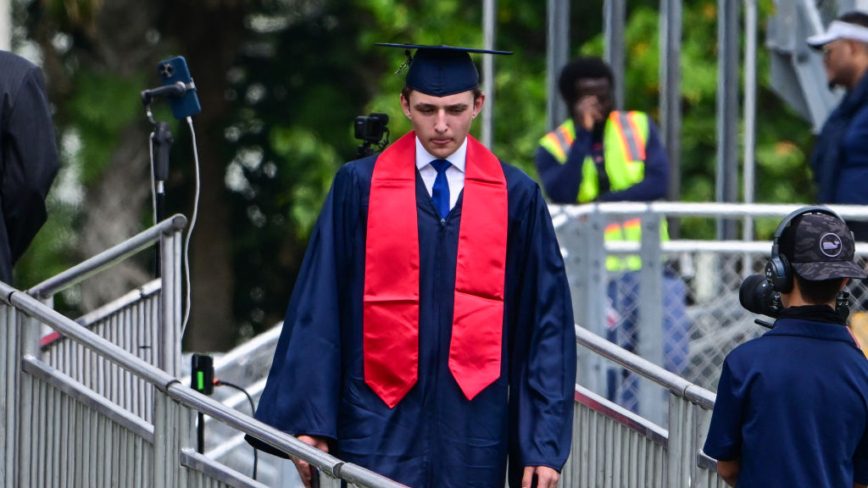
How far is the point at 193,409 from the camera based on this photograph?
3.87 meters

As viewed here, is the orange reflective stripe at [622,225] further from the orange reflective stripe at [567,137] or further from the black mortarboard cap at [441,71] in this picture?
the black mortarboard cap at [441,71]

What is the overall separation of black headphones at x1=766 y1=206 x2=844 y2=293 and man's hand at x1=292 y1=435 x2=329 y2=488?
1156mm

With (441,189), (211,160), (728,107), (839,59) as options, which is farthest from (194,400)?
(211,160)

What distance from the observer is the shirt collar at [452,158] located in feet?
12.6

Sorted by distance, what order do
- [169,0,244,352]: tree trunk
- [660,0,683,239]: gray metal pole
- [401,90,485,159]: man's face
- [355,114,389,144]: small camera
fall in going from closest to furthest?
[401,90,485,159]: man's face, [355,114,389,144]: small camera, [660,0,683,239]: gray metal pole, [169,0,244,352]: tree trunk

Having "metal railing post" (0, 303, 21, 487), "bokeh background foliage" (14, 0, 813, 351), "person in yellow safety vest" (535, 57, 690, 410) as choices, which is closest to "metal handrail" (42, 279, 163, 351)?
"metal railing post" (0, 303, 21, 487)

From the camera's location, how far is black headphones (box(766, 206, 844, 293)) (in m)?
3.48

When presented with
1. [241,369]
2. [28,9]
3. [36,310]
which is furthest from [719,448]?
[28,9]

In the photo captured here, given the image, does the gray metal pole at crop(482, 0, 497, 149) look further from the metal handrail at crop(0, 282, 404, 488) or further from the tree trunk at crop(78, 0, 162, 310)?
the tree trunk at crop(78, 0, 162, 310)

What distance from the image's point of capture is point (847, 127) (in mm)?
6129

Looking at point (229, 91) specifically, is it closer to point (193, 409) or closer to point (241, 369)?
point (241, 369)

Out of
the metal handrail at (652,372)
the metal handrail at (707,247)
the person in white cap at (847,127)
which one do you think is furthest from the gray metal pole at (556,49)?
the metal handrail at (652,372)

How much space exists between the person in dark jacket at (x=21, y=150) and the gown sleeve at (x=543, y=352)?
180cm

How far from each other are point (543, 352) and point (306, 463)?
642mm
